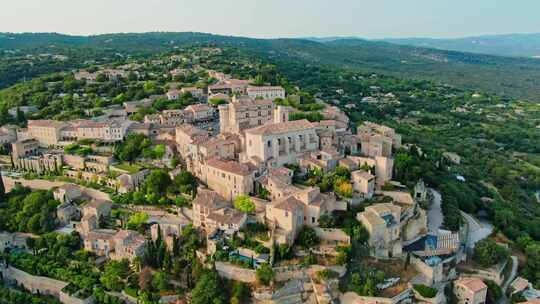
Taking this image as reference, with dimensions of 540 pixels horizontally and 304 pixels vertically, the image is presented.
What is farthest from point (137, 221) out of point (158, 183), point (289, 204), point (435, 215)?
point (435, 215)

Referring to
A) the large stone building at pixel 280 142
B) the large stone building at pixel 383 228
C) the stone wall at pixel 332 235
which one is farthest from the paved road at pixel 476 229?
the large stone building at pixel 280 142

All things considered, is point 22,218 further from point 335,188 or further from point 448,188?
point 448,188

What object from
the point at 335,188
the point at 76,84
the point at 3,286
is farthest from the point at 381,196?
the point at 76,84

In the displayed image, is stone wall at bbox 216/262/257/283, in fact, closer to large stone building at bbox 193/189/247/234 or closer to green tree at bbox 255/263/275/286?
green tree at bbox 255/263/275/286

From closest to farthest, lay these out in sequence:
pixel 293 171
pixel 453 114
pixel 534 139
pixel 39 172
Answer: pixel 293 171
pixel 39 172
pixel 534 139
pixel 453 114

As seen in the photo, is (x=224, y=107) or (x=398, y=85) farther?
(x=398, y=85)

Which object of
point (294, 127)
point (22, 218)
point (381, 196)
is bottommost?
point (22, 218)

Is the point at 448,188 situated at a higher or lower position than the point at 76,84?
lower

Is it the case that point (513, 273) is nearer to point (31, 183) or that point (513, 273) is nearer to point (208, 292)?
point (208, 292)
